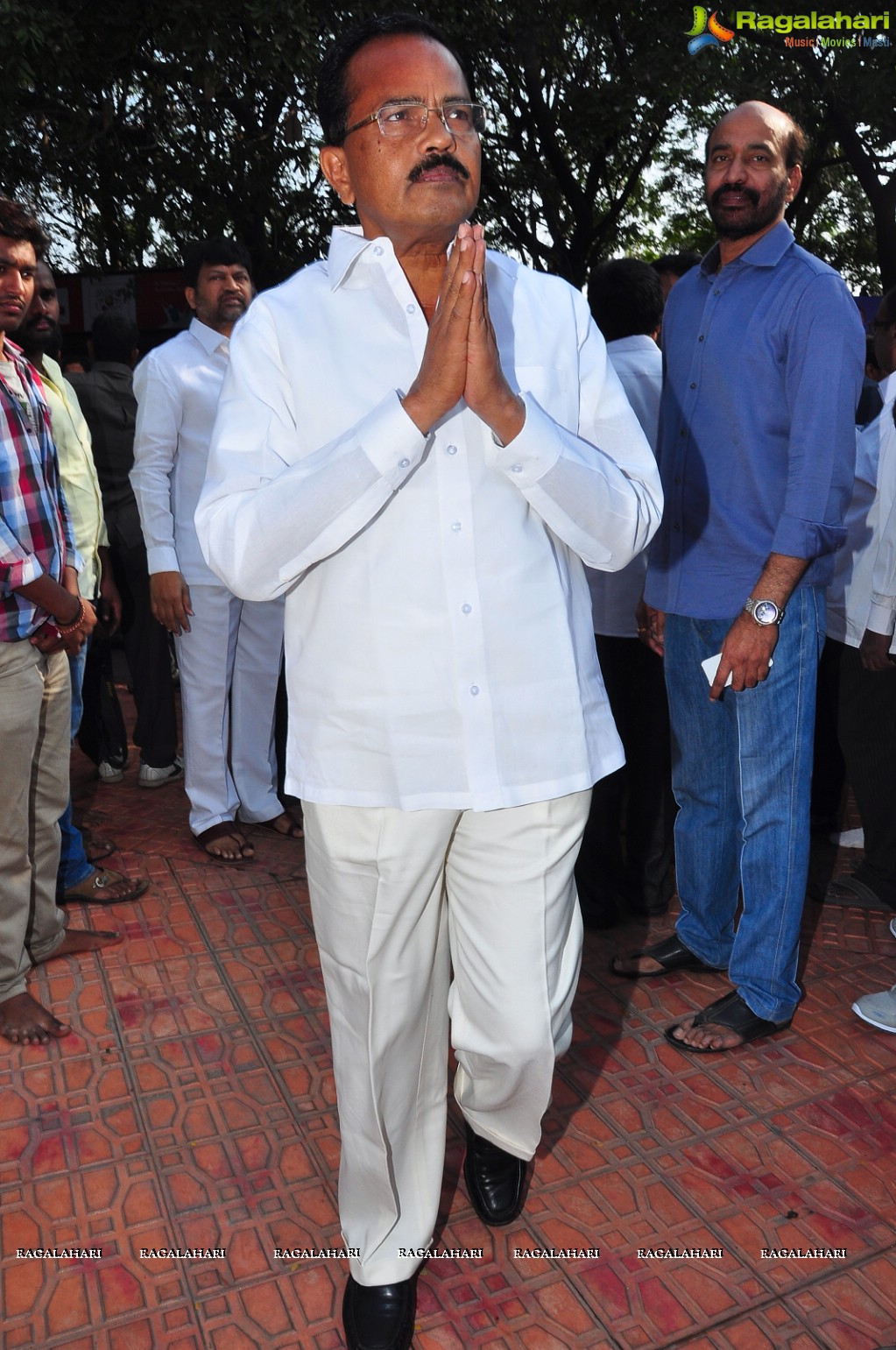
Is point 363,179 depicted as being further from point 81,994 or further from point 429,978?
point 81,994

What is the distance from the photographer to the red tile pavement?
2.21m

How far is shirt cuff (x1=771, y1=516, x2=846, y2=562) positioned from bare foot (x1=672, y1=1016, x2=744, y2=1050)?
1.32 m

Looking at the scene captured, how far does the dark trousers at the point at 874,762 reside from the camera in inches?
158

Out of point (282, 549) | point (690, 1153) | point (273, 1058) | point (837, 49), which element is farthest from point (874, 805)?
point (837, 49)

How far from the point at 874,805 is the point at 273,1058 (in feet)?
7.64

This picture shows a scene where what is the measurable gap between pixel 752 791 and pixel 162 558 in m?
2.39

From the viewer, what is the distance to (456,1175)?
8.56 feet

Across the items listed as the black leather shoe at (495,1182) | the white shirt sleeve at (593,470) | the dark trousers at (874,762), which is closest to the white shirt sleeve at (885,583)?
the dark trousers at (874,762)

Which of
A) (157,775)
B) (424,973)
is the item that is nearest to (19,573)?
(424,973)

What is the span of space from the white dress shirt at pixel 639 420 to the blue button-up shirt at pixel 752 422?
335 mm

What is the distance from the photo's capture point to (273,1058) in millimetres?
3078

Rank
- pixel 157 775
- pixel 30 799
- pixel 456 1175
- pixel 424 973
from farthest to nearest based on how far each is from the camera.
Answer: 1. pixel 157 775
2. pixel 30 799
3. pixel 456 1175
4. pixel 424 973

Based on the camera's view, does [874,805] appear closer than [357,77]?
No

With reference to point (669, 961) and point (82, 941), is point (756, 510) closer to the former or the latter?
point (669, 961)
